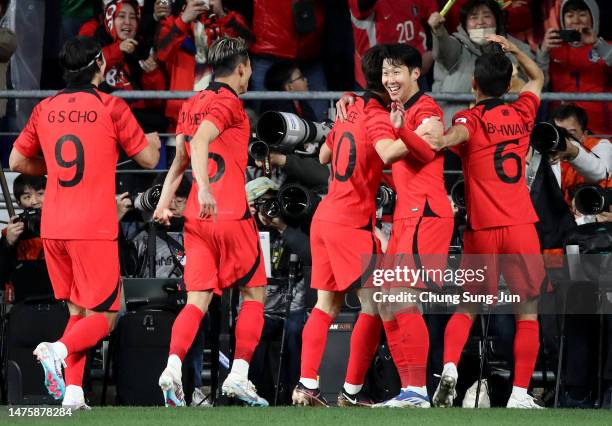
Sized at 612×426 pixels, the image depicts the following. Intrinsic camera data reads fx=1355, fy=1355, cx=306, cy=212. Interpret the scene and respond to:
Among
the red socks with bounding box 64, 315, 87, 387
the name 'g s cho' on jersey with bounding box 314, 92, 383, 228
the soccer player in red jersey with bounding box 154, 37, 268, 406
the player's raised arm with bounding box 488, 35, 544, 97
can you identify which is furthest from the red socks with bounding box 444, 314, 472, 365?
the red socks with bounding box 64, 315, 87, 387

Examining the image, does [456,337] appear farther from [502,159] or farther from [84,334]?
[84,334]

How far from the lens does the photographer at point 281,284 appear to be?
8.72 m

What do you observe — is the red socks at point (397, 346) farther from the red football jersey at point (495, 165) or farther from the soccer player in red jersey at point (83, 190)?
the soccer player in red jersey at point (83, 190)

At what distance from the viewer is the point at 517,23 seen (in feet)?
36.3

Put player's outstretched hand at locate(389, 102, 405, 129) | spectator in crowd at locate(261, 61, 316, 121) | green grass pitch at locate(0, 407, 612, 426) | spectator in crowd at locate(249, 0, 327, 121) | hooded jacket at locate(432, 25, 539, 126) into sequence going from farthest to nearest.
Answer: spectator in crowd at locate(249, 0, 327, 121)
spectator in crowd at locate(261, 61, 316, 121)
hooded jacket at locate(432, 25, 539, 126)
player's outstretched hand at locate(389, 102, 405, 129)
green grass pitch at locate(0, 407, 612, 426)

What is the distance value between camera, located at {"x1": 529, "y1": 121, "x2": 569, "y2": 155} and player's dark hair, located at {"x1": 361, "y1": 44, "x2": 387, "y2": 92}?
46.3 inches

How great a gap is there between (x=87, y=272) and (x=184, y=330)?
62 centimetres

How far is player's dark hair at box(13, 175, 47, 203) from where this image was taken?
920 cm

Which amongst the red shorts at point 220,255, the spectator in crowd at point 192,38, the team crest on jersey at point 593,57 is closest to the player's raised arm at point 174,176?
the red shorts at point 220,255

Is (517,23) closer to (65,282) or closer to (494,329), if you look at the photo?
(494,329)

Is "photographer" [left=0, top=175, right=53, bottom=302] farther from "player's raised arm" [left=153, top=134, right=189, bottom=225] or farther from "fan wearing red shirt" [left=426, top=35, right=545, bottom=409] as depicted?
"fan wearing red shirt" [left=426, top=35, right=545, bottom=409]

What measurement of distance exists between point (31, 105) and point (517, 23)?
3.98 meters

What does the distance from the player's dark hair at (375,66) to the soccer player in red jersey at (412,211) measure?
0.22ft

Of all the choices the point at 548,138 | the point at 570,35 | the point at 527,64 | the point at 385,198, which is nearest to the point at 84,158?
the point at 385,198
